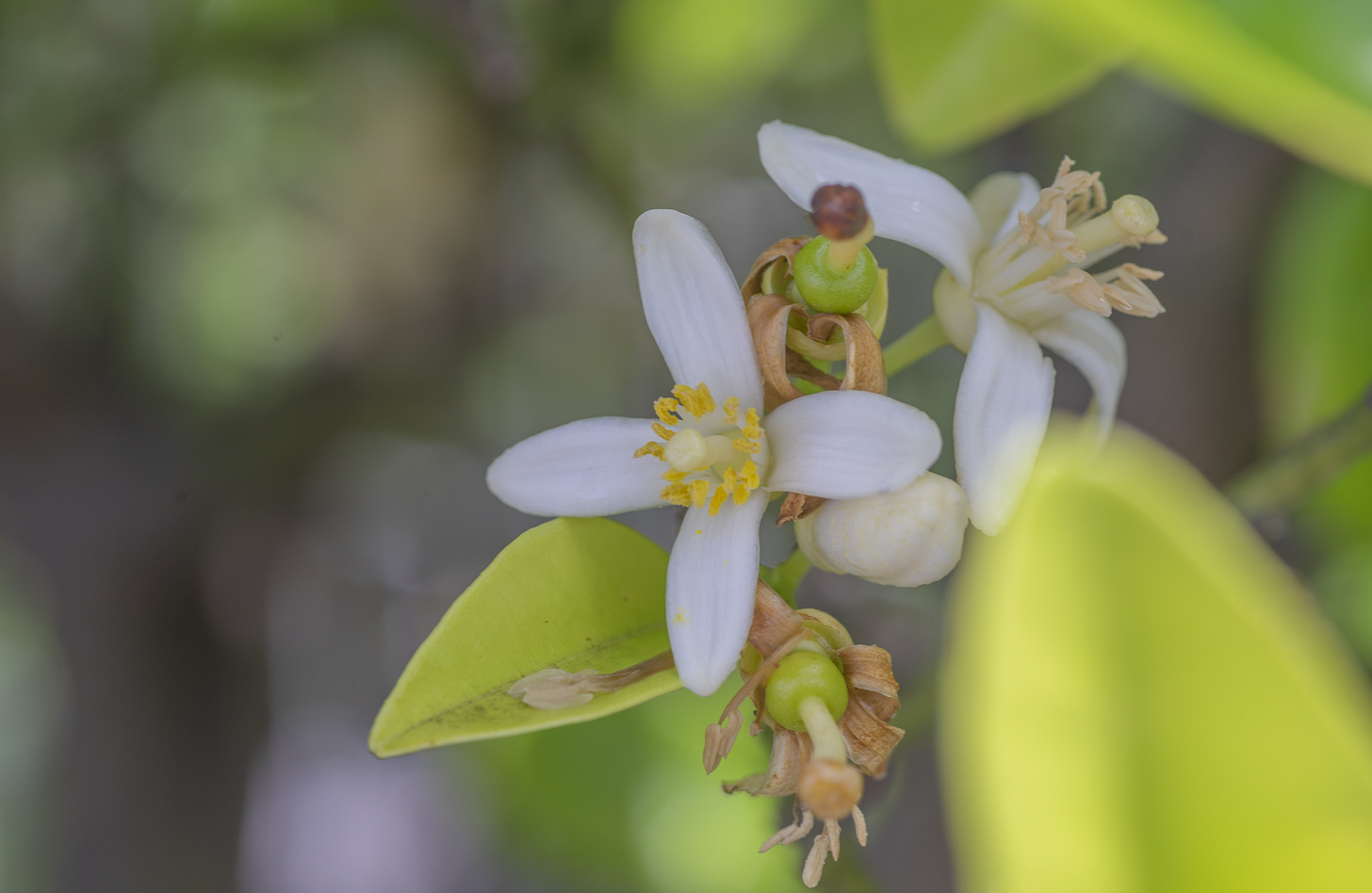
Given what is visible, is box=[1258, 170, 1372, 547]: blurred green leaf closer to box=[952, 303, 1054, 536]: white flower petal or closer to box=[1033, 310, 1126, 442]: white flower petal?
box=[1033, 310, 1126, 442]: white flower petal

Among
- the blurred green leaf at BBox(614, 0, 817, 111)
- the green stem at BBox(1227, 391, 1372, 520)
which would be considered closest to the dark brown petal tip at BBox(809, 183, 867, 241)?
the green stem at BBox(1227, 391, 1372, 520)

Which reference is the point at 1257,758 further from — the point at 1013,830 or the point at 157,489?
the point at 157,489

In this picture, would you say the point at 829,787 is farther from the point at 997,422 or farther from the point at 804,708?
the point at 997,422

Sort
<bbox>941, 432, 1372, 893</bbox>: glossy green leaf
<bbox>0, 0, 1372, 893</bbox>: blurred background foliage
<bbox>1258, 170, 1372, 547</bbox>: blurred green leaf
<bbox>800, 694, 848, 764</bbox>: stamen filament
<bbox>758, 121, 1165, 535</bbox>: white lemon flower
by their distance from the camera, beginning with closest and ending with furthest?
1. <bbox>941, 432, 1372, 893</bbox>: glossy green leaf
2. <bbox>800, 694, 848, 764</bbox>: stamen filament
3. <bbox>758, 121, 1165, 535</bbox>: white lemon flower
4. <bbox>1258, 170, 1372, 547</bbox>: blurred green leaf
5. <bbox>0, 0, 1372, 893</bbox>: blurred background foliage

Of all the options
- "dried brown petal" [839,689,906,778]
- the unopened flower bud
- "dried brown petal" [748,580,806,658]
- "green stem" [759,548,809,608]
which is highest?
"green stem" [759,548,809,608]

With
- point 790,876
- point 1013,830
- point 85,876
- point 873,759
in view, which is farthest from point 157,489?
point 1013,830

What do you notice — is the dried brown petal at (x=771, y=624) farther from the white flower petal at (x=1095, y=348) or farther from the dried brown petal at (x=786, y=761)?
the white flower petal at (x=1095, y=348)
